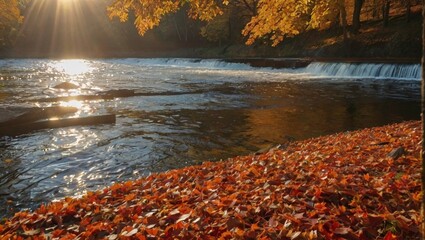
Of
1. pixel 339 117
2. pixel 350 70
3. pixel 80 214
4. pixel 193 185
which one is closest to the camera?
pixel 80 214

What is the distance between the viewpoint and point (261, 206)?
14.3ft

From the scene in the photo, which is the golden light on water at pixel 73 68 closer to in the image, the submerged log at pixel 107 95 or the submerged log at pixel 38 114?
the submerged log at pixel 107 95

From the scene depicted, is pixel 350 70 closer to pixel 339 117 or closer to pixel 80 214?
pixel 339 117

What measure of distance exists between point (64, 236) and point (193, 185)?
228 cm

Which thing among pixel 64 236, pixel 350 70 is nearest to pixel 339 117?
pixel 64 236

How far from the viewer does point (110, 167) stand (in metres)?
8.86

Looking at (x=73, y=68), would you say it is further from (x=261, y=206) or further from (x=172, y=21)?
(x=261, y=206)

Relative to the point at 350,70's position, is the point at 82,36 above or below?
above

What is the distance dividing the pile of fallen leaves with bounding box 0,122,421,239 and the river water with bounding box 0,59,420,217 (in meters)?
2.23

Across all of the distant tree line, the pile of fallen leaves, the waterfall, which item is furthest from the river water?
the distant tree line

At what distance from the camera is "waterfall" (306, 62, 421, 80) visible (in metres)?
25.0

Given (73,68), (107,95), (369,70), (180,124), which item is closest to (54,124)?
(180,124)

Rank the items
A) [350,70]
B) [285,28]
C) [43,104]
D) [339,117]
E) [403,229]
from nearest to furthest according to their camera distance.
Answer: [403,229]
[285,28]
[339,117]
[43,104]
[350,70]

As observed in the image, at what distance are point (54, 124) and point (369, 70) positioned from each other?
22.5 metres
